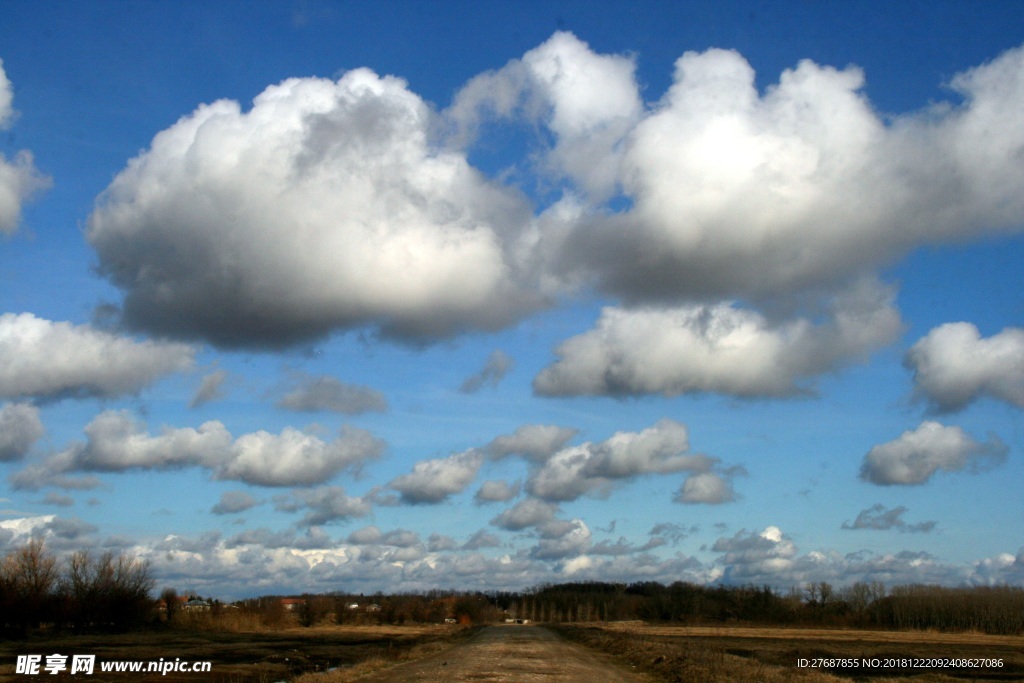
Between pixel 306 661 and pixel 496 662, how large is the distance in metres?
20.5

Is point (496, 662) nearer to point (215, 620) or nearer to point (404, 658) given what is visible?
point (404, 658)

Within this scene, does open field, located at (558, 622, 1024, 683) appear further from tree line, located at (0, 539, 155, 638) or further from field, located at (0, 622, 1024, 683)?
tree line, located at (0, 539, 155, 638)

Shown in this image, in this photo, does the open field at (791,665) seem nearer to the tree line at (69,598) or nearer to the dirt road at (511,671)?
the dirt road at (511,671)

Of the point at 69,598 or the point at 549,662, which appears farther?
the point at 69,598

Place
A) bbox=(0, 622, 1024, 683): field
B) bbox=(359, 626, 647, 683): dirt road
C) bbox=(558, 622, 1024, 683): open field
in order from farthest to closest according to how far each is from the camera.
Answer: bbox=(0, 622, 1024, 683): field
bbox=(558, 622, 1024, 683): open field
bbox=(359, 626, 647, 683): dirt road

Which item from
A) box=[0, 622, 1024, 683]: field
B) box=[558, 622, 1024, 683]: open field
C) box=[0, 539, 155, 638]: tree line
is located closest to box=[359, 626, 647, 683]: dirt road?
box=[0, 622, 1024, 683]: field

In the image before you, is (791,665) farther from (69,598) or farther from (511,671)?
(69,598)

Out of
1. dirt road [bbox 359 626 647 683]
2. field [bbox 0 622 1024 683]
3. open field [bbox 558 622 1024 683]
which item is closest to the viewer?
dirt road [bbox 359 626 647 683]

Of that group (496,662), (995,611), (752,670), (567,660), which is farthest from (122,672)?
(995,611)

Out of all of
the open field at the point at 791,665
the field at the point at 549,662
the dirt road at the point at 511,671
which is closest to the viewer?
the dirt road at the point at 511,671

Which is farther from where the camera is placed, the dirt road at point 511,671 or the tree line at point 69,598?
the tree line at point 69,598

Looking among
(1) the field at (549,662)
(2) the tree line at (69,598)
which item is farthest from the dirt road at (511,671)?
(2) the tree line at (69,598)

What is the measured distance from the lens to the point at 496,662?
4834 cm

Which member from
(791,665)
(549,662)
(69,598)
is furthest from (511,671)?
(69,598)
